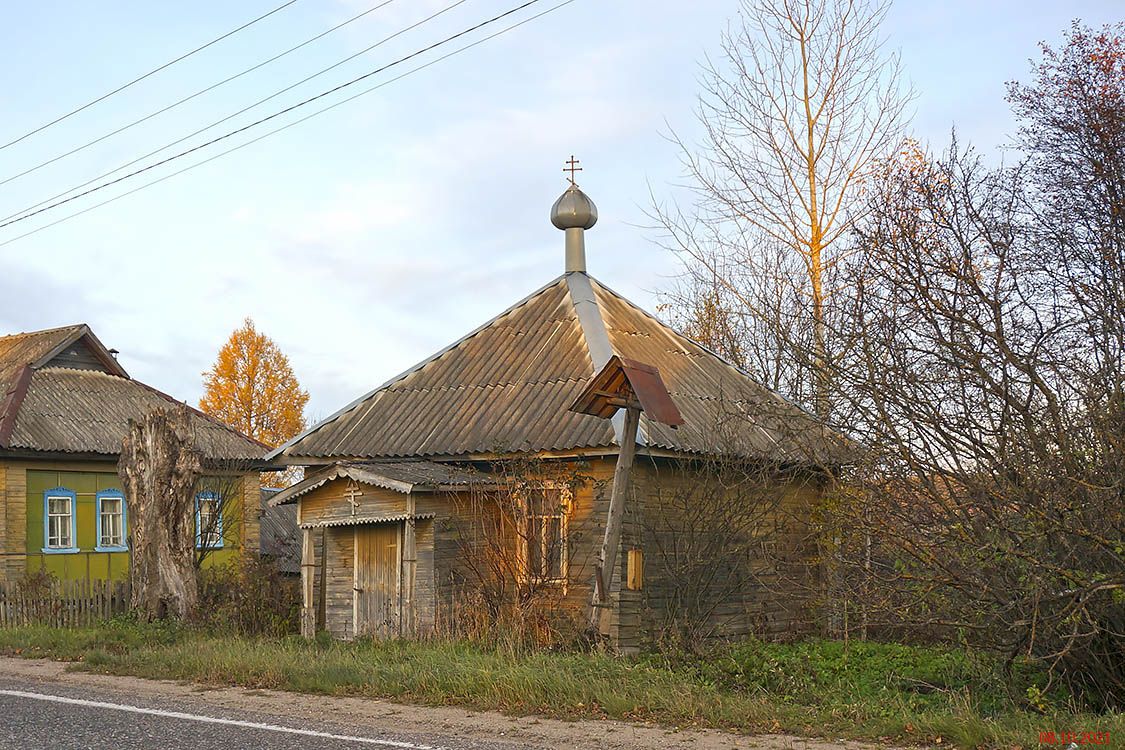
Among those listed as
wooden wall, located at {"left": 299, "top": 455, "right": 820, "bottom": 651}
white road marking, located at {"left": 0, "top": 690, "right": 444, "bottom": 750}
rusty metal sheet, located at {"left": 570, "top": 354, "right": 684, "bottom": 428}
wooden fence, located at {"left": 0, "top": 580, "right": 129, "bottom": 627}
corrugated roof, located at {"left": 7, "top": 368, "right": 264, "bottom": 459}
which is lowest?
white road marking, located at {"left": 0, "top": 690, "right": 444, "bottom": 750}

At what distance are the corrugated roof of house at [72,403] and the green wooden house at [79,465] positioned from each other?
3 cm

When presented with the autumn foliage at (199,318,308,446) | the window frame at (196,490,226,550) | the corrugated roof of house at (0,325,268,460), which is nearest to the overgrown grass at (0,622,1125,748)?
the window frame at (196,490,226,550)

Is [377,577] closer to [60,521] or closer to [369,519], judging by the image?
[369,519]

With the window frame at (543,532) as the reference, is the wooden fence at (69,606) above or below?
below

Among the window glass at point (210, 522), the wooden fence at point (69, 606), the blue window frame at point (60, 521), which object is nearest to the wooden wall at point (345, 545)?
the wooden fence at point (69, 606)

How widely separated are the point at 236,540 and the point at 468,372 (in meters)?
11.1

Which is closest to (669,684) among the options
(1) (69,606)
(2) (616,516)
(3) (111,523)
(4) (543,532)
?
(2) (616,516)

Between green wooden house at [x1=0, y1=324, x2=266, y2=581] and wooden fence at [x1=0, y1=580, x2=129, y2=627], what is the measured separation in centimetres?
381

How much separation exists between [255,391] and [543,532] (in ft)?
115

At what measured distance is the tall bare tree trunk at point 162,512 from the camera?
16.5 meters

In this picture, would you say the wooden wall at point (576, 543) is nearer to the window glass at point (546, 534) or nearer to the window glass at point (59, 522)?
the window glass at point (546, 534)

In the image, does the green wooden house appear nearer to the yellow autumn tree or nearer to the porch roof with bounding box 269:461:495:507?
the porch roof with bounding box 269:461:495:507

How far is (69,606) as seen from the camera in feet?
58.0

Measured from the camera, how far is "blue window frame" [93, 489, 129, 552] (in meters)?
25.7
